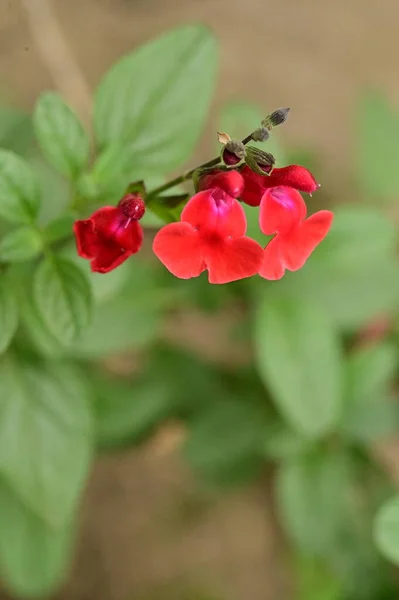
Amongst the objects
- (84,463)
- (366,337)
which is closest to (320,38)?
(366,337)

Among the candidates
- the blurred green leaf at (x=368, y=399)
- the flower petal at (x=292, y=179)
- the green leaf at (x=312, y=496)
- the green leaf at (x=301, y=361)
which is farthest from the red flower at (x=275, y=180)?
the green leaf at (x=312, y=496)

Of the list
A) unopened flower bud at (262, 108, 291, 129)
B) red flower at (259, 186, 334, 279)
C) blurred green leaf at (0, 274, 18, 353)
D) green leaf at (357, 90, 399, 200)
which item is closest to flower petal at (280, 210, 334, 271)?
red flower at (259, 186, 334, 279)

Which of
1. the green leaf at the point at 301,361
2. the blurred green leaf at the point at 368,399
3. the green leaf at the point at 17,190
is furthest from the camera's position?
the blurred green leaf at the point at 368,399

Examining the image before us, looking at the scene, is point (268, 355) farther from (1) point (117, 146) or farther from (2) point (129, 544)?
(2) point (129, 544)

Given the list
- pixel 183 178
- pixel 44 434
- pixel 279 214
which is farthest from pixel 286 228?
pixel 44 434

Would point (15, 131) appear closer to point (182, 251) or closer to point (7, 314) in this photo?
point (7, 314)

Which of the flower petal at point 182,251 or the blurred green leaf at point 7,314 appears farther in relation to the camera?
the blurred green leaf at point 7,314

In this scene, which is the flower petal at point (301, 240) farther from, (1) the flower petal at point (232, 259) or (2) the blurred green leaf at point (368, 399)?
(2) the blurred green leaf at point (368, 399)
